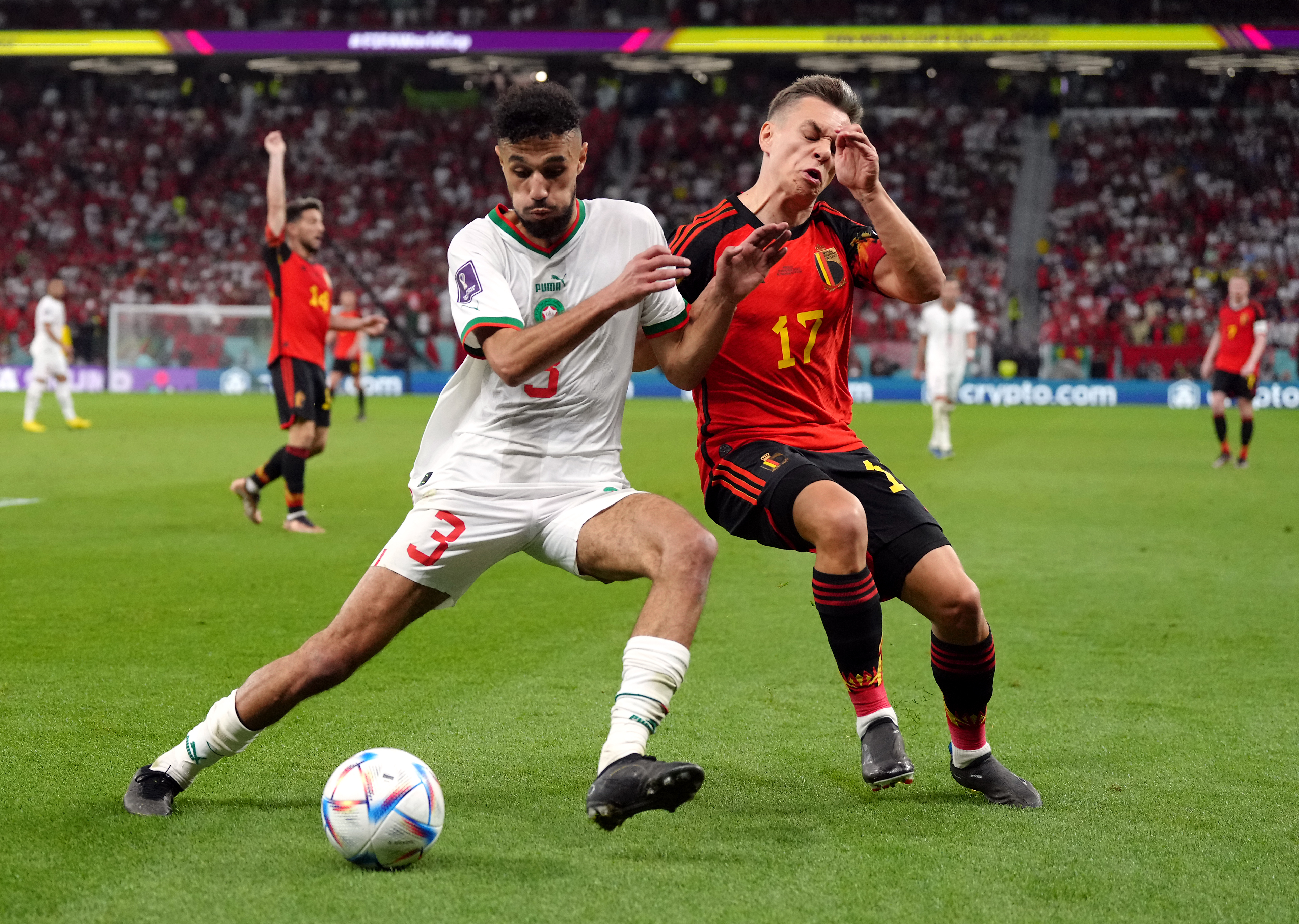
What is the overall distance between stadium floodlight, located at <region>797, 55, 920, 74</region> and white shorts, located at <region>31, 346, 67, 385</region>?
74.4 ft

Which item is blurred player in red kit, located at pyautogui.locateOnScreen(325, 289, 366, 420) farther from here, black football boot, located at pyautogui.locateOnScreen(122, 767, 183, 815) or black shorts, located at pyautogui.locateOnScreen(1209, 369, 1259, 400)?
black football boot, located at pyautogui.locateOnScreen(122, 767, 183, 815)

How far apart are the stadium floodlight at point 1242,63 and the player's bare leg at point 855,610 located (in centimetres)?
3563

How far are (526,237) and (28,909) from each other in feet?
6.90

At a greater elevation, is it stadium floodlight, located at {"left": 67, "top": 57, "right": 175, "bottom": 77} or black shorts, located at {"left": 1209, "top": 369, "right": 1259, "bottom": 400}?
stadium floodlight, located at {"left": 67, "top": 57, "right": 175, "bottom": 77}

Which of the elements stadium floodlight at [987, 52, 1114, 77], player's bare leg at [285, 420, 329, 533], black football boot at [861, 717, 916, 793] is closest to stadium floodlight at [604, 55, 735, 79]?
stadium floodlight at [987, 52, 1114, 77]

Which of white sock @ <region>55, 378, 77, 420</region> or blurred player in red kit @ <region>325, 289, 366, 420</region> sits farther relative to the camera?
blurred player in red kit @ <region>325, 289, 366, 420</region>

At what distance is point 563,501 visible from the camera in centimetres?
388

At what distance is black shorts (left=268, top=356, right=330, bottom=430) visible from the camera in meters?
10.2

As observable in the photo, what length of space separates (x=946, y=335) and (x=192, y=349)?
19.2 m

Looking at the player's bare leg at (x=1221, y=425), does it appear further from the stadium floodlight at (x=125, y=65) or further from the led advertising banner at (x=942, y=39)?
the stadium floodlight at (x=125, y=65)

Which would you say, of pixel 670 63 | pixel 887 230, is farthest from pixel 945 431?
pixel 670 63

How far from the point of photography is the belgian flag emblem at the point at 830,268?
4.46 meters

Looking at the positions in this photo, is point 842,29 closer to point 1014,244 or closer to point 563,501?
point 1014,244

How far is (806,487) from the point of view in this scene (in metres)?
4.06
